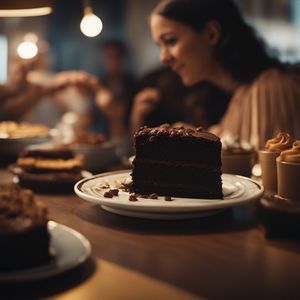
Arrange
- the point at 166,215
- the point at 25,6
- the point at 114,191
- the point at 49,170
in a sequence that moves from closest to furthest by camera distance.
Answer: the point at 166,215, the point at 114,191, the point at 49,170, the point at 25,6

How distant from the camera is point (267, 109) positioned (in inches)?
106

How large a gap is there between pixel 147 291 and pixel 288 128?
1.95m

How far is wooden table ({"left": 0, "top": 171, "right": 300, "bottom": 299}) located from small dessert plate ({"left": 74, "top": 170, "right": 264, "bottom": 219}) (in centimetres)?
4

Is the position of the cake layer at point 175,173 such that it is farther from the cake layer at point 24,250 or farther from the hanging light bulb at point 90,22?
the hanging light bulb at point 90,22

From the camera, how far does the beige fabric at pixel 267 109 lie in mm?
2666

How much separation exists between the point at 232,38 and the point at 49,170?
148cm

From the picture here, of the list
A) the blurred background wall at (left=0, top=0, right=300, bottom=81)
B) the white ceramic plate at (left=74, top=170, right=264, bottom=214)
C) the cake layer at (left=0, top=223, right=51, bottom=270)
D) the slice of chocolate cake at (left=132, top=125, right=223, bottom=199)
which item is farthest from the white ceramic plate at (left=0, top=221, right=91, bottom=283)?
the blurred background wall at (left=0, top=0, right=300, bottom=81)

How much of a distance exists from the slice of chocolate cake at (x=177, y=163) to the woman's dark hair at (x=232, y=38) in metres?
1.32

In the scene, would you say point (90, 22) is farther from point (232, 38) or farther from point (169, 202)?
point (169, 202)

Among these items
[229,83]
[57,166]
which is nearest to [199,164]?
[57,166]

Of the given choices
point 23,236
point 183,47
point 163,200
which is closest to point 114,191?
point 163,200

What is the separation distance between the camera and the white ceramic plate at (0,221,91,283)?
884mm

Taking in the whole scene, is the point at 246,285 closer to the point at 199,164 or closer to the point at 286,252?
the point at 286,252

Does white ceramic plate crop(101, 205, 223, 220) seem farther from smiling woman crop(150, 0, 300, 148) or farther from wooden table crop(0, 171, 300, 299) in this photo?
smiling woman crop(150, 0, 300, 148)
